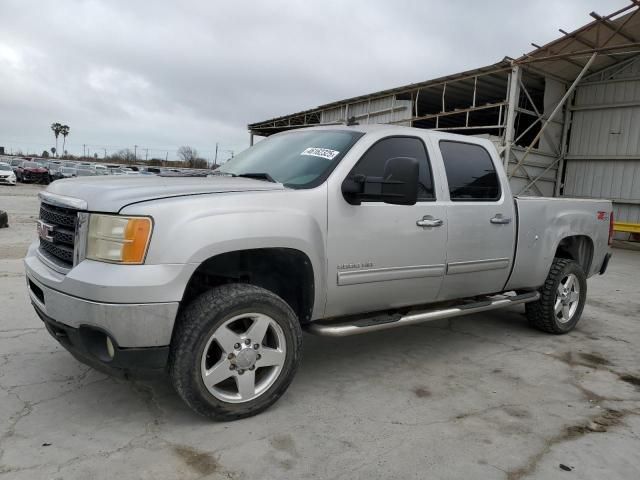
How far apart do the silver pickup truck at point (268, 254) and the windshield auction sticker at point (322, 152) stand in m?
0.01

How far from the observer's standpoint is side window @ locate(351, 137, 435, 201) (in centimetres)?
361

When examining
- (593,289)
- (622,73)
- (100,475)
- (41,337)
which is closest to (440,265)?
(100,475)

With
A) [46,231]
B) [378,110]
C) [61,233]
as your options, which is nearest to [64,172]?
[378,110]

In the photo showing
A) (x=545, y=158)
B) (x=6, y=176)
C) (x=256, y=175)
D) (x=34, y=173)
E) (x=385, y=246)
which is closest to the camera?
(x=385, y=246)

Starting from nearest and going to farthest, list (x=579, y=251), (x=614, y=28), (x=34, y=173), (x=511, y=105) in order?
(x=579, y=251), (x=614, y=28), (x=511, y=105), (x=34, y=173)

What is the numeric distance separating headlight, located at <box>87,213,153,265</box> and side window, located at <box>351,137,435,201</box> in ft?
4.83

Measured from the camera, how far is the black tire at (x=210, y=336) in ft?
9.09

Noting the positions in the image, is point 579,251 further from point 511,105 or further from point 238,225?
point 511,105

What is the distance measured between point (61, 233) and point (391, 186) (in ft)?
6.60

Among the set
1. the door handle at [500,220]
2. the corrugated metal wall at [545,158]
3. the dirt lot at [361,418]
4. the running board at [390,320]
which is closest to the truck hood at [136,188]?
Result: the running board at [390,320]

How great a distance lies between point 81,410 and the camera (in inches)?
122

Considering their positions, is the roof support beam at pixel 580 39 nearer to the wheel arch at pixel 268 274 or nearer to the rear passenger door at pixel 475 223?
the rear passenger door at pixel 475 223

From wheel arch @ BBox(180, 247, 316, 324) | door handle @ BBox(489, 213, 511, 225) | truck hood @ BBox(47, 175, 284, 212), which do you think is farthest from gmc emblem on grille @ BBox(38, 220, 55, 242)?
door handle @ BBox(489, 213, 511, 225)

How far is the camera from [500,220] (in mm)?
4359
